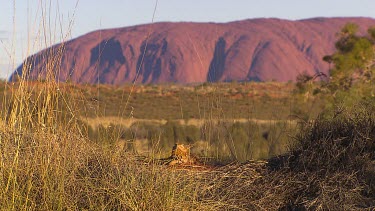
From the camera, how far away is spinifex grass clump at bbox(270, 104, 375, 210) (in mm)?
5273

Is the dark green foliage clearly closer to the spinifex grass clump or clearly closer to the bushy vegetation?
the spinifex grass clump

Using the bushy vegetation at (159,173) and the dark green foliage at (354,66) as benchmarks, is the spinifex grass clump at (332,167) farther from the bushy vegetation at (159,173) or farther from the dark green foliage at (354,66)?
the dark green foliage at (354,66)

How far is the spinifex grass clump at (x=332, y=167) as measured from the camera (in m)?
5.27

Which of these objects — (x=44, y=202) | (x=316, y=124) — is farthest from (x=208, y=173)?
(x=44, y=202)

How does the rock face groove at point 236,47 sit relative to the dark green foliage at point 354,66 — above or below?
below

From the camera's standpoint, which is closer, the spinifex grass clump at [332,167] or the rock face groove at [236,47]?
the spinifex grass clump at [332,167]

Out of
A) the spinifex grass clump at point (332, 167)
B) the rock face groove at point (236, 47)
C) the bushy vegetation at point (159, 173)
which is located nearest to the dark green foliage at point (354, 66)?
the spinifex grass clump at point (332, 167)

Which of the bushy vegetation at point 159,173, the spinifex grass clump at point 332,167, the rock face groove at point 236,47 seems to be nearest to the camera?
the bushy vegetation at point 159,173

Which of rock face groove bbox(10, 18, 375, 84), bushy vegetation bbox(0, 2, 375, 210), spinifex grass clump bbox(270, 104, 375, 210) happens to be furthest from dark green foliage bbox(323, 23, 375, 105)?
rock face groove bbox(10, 18, 375, 84)

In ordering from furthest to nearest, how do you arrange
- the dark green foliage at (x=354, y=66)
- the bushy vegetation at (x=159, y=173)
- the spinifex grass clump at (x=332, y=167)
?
1. the dark green foliage at (x=354, y=66)
2. the spinifex grass clump at (x=332, y=167)
3. the bushy vegetation at (x=159, y=173)

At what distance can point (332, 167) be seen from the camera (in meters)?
5.62

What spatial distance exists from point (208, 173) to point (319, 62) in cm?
13874

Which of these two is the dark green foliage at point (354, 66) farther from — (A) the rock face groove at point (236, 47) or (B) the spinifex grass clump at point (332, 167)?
(A) the rock face groove at point (236, 47)

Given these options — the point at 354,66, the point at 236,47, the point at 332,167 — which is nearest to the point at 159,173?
the point at 332,167
